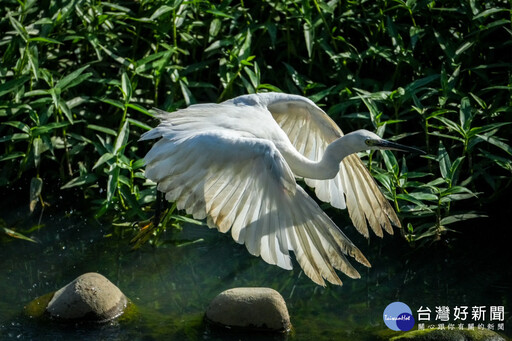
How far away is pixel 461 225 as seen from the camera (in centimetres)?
569

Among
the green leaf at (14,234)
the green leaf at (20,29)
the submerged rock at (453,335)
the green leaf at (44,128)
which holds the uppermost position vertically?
the green leaf at (20,29)

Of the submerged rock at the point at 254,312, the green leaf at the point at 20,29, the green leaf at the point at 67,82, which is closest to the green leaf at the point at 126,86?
the green leaf at the point at 67,82

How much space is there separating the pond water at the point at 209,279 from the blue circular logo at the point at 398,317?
0.05 m

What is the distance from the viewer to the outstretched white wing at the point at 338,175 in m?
4.79

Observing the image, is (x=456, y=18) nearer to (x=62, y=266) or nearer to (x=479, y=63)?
(x=479, y=63)

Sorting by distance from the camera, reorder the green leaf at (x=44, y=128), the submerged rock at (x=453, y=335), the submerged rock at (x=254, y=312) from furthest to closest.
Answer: the green leaf at (x=44, y=128), the submerged rock at (x=254, y=312), the submerged rock at (x=453, y=335)

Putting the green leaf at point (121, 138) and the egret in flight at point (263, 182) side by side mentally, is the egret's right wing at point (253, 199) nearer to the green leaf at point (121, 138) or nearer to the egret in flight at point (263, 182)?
the egret in flight at point (263, 182)

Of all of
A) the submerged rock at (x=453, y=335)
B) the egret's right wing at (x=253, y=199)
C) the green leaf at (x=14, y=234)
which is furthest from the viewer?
the green leaf at (x=14, y=234)

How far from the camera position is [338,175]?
5.05 metres

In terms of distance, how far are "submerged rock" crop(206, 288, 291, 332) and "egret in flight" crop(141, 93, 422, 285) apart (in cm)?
53

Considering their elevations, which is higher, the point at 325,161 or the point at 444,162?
the point at 325,161

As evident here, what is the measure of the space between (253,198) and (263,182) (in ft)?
0.30

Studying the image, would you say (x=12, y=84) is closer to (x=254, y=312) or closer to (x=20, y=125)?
(x=20, y=125)

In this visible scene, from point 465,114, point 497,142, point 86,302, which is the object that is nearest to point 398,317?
point 497,142
